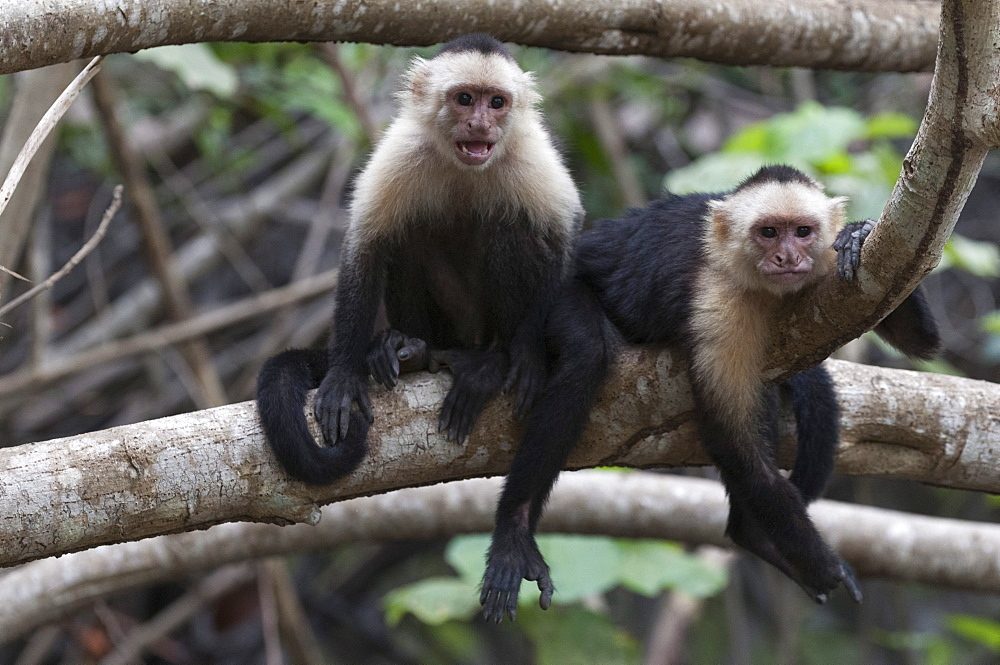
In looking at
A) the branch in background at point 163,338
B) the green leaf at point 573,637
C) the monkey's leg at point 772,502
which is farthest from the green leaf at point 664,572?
the branch in background at point 163,338

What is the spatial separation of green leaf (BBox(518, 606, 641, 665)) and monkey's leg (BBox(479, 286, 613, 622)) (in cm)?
141

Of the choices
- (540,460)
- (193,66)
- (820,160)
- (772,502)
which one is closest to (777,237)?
(772,502)

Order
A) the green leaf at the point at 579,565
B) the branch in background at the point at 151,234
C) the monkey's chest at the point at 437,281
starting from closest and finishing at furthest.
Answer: the monkey's chest at the point at 437,281, the green leaf at the point at 579,565, the branch in background at the point at 151,234

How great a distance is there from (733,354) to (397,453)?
0.97 meters

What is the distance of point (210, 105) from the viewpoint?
5711 mm

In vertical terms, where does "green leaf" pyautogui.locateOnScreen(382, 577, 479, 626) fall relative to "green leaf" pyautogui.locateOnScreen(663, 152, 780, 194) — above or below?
below

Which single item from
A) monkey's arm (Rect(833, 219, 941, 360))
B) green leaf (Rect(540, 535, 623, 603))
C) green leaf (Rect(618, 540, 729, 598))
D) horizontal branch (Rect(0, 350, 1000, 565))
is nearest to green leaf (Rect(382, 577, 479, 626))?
green leaf (Rect(540, 535, 623, 603))

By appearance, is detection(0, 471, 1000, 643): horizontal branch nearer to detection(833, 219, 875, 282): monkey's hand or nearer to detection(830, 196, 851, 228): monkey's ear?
detection(830, 196, 851, 228): monkey's ear

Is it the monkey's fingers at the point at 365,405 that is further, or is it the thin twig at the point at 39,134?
the monkey's fingers at the point at 365,405

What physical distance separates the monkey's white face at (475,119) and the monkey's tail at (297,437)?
890mm

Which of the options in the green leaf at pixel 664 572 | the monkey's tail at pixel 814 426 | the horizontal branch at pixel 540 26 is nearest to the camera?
the horizontal branch at pixel 540 26

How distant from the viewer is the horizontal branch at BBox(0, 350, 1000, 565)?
244 centimetres

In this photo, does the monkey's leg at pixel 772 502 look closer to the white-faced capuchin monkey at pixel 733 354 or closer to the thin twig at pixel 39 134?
the white-faced capuchin monkey at pixel 733 354

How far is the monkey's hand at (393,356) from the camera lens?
9.39 feet
